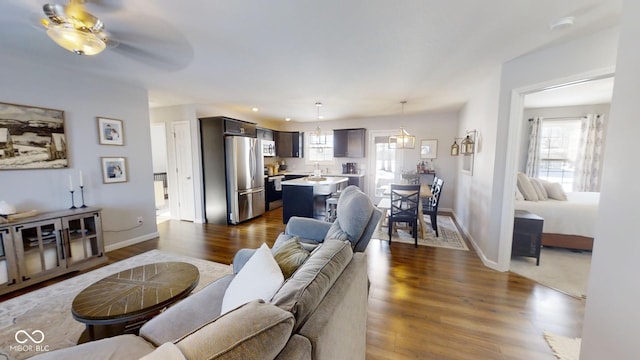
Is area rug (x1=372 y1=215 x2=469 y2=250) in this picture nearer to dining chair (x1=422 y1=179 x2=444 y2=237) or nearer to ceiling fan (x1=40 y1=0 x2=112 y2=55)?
dining chair (x1=422 y1=179 x2=444 y2=237)

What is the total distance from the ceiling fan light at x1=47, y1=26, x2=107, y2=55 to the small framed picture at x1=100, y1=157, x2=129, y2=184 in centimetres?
227

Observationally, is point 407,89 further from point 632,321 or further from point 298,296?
point 298,296

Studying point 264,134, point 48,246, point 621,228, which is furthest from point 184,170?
point 621,228

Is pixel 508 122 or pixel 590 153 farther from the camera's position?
pixel 590 153

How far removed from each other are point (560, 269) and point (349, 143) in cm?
482

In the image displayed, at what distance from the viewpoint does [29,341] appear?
1.85 metres

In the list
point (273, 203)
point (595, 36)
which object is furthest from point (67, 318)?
point (595, 36)

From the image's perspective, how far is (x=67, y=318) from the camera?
2035mm

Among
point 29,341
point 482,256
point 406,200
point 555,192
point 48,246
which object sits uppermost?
point 555,192

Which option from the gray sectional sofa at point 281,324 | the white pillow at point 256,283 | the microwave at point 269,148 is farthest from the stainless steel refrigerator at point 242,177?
the white pillow at point 256,283

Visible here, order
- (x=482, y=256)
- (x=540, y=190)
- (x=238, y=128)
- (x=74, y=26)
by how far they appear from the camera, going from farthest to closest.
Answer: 1. (x=238, y=128)
2. (x=540, y=190)
3. (x=482, y=256)
4. (x=74, y=26)

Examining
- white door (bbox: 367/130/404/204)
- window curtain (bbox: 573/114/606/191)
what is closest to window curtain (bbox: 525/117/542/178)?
window curtain (bbox: 573/114/606/191)

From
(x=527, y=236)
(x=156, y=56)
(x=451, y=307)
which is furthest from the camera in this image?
(x=527, y=236)

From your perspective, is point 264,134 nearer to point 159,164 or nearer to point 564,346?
point 159,164
